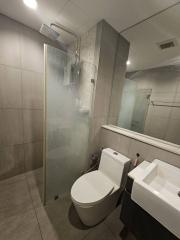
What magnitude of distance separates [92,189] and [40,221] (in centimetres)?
71

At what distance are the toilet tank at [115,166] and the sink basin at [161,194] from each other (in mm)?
341

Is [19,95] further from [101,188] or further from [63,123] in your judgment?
[101,188]

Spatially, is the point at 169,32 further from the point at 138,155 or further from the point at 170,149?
the point at 138,155

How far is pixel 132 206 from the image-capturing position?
103cm

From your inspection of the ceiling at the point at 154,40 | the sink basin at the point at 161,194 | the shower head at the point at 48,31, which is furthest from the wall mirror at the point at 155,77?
the shower head at the point at 48,31

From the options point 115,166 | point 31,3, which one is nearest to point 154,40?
point 31,3

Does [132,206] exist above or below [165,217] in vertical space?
below

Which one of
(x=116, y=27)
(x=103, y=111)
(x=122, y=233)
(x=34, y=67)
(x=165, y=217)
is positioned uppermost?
(x=116, y=27)

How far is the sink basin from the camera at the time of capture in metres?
0.68

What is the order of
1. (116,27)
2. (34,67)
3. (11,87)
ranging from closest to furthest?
(116,27)
(11,87)
(34,67)

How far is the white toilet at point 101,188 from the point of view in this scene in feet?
3.84

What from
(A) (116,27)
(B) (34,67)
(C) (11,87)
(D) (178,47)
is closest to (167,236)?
(D) (178,47)

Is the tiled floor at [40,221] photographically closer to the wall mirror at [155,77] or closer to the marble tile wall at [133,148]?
the marble tile wall at [133,148]

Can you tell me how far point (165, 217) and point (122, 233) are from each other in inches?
34.8
